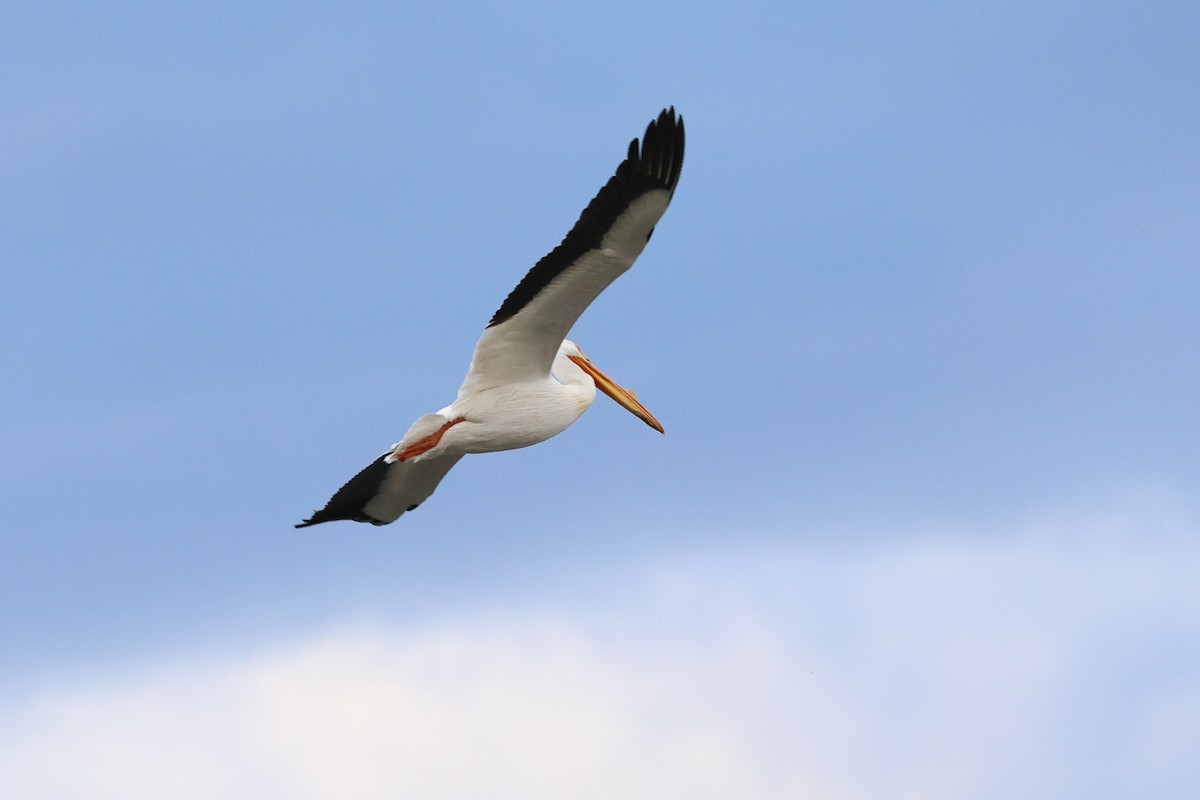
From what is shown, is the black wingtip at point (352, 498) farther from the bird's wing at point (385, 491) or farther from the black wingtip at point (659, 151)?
the black wingtip at point (659, 151)

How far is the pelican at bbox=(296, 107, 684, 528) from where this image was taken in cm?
1366

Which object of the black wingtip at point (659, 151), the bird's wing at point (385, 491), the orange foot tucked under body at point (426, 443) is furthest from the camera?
the bird's wing at point (385, 491)

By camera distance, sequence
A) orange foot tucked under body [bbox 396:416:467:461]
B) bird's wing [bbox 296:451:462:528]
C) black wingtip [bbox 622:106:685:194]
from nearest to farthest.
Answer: black wingtip [bbox 622:106:685:194] → orange foot tucked under body [bbox 396:416:467:461] → bird's wing [bbox 296:451:462:528]

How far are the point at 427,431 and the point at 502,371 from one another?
0.78 meters

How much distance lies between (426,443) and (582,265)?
7.32 ft

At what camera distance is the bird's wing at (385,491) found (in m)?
16.7

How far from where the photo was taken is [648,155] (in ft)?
44.6

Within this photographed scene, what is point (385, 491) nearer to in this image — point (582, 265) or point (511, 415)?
point (511, 415)

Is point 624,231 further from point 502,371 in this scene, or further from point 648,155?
point 502,371

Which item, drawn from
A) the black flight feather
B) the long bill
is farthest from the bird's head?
the black flight feather

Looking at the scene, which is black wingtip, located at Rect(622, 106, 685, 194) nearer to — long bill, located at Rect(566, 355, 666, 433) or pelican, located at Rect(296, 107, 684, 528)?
pelican, located at Rect(296, 107, 684, 528)

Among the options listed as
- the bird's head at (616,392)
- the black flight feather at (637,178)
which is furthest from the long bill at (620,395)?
the black flight feather at (637,178)

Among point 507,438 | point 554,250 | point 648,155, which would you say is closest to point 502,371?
point 507,438

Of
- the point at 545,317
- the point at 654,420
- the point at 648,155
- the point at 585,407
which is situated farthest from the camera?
the point at 654,420
